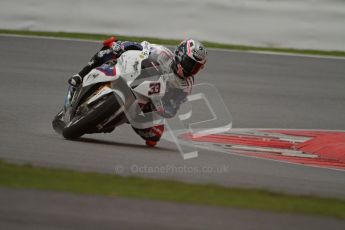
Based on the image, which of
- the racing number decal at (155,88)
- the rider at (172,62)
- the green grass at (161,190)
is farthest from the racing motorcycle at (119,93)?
the green grass at (161,190)

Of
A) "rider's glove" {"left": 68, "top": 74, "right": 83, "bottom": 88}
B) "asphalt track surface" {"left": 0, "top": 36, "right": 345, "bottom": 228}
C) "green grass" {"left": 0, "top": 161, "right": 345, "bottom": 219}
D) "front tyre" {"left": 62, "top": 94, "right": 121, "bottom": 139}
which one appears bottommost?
"asphalt track surface" {"left": 0, "top": 36, "right": 345, "bottom": 228}

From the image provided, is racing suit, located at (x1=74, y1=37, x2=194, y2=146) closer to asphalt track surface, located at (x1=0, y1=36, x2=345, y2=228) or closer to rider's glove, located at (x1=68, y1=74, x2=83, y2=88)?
rider's glove, located at (x1=68, y1=74, x2=83, y2=88)

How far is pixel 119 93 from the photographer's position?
8.96 m

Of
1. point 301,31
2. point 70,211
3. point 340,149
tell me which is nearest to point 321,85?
point 301,31

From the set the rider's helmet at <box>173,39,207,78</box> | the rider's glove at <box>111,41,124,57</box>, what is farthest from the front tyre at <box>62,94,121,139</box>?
the rider's helmet at <box>173,39,207,78</box>

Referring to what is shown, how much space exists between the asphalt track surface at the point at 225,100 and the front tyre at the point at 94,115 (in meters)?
0.17

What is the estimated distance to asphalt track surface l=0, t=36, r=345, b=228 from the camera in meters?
7.96

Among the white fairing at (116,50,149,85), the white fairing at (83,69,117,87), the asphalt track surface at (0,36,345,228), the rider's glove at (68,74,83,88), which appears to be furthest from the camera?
the rider's glove at (68,74,83,88)

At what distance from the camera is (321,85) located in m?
13.7

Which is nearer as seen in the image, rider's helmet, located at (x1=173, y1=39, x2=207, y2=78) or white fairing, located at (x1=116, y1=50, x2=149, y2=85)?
rider's helmet, located at (x1=173, y1=39, x2=207, y2=78)

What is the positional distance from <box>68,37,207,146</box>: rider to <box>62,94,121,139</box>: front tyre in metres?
0.50

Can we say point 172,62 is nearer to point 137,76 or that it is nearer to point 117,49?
point 137,76

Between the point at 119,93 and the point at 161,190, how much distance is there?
2.37 m

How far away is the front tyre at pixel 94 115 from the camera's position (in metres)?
8.93
